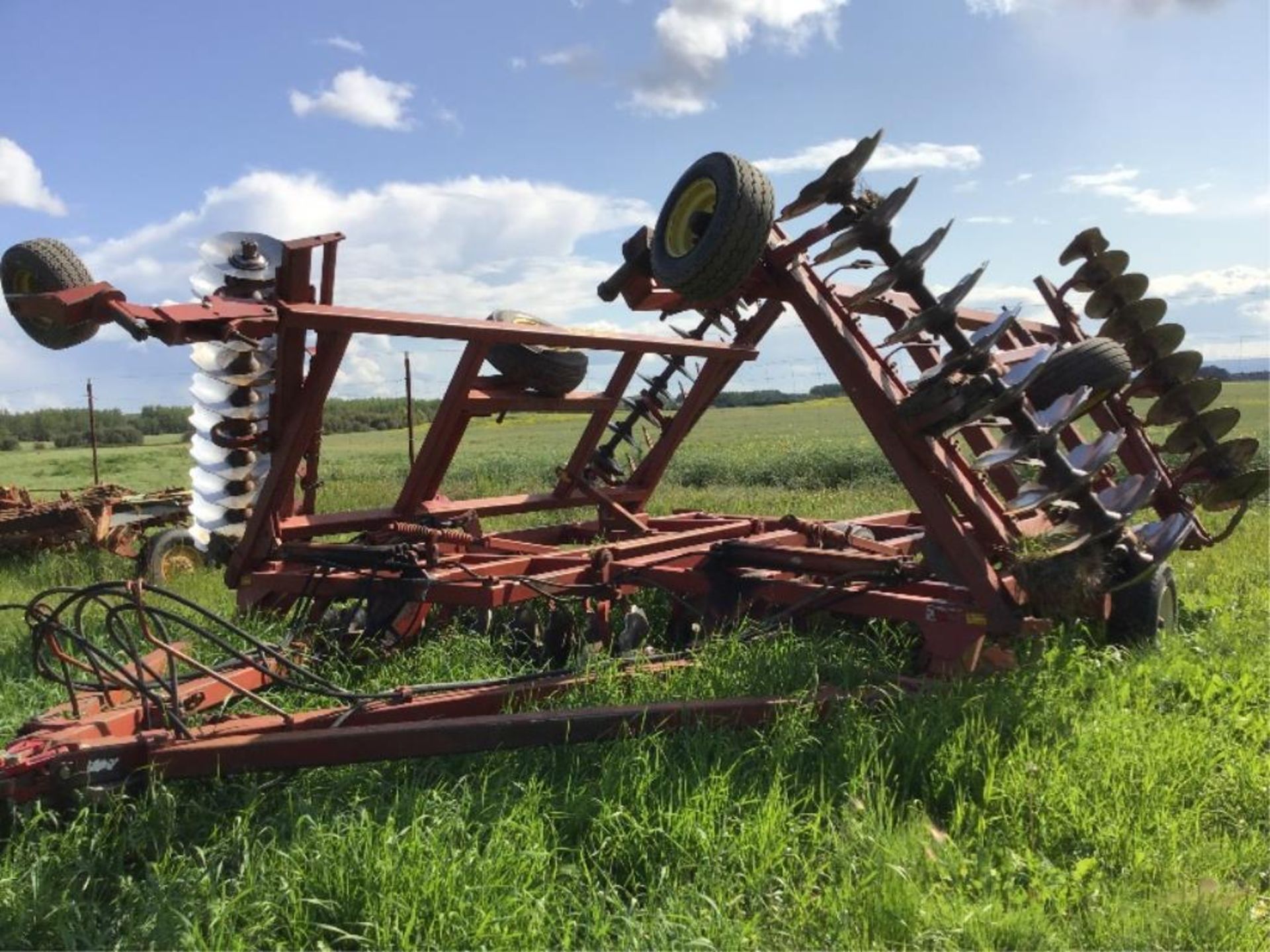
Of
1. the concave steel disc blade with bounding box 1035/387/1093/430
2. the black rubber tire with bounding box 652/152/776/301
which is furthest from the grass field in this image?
the black rubber tire with bounding box 652/152/776/301

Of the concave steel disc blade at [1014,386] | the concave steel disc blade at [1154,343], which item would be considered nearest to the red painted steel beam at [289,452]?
the concave steel disc blade at [1014,386]

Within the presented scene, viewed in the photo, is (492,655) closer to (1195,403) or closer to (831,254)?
(831,254)

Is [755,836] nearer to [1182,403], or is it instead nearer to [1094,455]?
[1094,455]

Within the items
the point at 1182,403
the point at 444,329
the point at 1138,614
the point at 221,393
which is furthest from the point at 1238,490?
the point at 221,393

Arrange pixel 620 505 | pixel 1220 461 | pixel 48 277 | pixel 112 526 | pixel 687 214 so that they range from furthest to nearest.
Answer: pixel 112 526
pixel 620 505
pixel 1220 461
pixel 48 277
pixel 687 214

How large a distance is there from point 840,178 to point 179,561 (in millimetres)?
7470

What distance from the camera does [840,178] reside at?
14.0 feet

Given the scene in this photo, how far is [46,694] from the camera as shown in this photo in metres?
4.71

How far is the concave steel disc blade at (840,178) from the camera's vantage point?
4.22 metres

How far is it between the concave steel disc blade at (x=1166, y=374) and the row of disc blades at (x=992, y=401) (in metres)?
1.95

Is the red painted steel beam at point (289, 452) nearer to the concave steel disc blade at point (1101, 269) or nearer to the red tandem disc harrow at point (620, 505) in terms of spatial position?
the red tandem disc harrow at point (620, 505)

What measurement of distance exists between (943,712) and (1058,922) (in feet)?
3.81

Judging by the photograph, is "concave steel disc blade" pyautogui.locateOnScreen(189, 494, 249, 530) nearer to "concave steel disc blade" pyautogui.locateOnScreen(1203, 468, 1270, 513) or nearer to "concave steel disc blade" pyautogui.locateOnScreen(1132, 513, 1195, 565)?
"concave steel disc blade" pyautogui.locateOnScreen(1132, 513, 1195, 565)

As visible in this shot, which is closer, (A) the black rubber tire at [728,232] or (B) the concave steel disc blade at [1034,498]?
(B) the concave steel disc blade at [1034,498]
